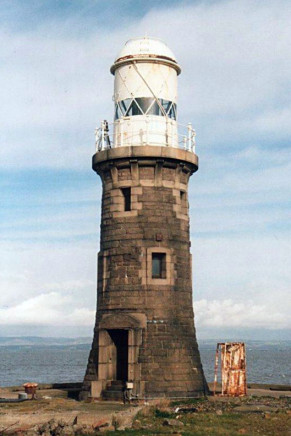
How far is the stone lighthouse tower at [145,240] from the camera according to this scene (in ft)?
76.7

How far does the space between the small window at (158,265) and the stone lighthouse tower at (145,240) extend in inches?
1.5

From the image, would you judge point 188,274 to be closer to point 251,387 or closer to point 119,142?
point 119,142

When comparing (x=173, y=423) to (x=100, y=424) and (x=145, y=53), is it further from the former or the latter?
(x=145, y=53)

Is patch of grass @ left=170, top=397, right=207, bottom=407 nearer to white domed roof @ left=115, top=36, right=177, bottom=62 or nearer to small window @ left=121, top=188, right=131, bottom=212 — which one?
small window @ left=121, top=188, right=131, bottom=212

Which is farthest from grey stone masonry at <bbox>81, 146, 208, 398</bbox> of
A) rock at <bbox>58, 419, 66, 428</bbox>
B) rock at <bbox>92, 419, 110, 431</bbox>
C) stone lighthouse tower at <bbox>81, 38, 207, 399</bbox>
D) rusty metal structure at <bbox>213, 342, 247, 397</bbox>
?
rock at <bbox>58, 419, 66, 428</bbox>

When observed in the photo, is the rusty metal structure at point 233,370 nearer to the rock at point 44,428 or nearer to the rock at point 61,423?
the rock at point 61,423

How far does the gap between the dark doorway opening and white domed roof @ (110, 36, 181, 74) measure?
10075mm

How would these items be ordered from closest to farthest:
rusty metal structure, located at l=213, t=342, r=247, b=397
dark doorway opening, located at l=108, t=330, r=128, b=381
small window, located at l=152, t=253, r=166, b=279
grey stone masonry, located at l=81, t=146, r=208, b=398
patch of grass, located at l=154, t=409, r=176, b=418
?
patch of grass, located at l=154, t=409, r=176, b=418 < grey stone masonry, located at l=81, t=146, r=208, b=398 < small window, located at l=152, t=253, r=166, b=279 < dark doorway opening, located at l=108, t=330, r=128, b=381 < rusty metal structure, located at l=213, t=342, r=247, b=397

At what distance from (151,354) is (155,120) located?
8510 mm

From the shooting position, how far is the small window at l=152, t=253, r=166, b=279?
2420cm

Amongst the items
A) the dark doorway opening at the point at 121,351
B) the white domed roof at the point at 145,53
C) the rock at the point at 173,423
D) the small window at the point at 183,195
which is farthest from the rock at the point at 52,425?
the white domed roof at the point at 145,53

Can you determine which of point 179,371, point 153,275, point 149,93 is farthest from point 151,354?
point 149,93

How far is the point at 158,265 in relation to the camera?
24375 mm

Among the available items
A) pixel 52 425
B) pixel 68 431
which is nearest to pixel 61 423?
pixel 52 425
